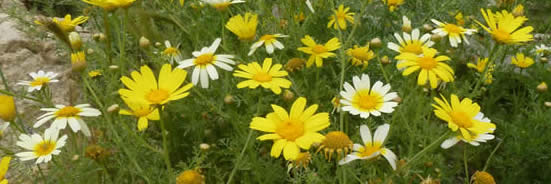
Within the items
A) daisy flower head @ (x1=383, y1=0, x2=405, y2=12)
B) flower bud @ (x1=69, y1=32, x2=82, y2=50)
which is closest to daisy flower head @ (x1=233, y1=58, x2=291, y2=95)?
flower bud @ (x1=69, y1=32, x2=82, y2=50)

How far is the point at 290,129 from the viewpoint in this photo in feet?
3.84

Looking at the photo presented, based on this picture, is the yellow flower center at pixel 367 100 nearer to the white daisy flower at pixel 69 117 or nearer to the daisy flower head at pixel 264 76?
the daisy flower head at pixel 264 76

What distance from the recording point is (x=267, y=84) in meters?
1.39

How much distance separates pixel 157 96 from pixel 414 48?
0.97 metres

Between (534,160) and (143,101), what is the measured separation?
5.79 feet

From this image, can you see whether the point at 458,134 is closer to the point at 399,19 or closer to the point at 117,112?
the point at 117,112

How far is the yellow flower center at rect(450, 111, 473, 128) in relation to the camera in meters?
1.19

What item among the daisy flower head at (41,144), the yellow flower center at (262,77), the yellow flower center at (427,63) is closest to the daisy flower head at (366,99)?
the yellow flower center at (427,63)

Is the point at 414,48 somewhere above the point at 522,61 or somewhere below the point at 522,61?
above

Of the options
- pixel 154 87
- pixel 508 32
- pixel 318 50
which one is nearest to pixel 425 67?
pixel 508 32

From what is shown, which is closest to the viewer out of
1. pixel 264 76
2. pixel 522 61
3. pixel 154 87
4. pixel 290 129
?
pixel 290 129

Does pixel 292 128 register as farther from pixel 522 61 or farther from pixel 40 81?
pixel 522 61

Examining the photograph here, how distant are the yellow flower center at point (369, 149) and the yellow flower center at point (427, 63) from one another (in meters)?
0.30

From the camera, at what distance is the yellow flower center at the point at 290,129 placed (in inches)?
45.6
